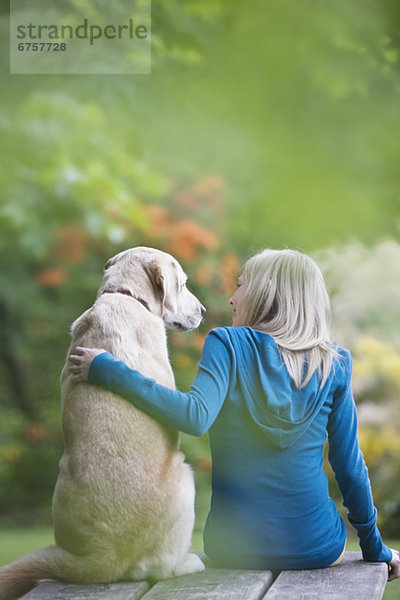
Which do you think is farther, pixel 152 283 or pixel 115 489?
pixel 152 283

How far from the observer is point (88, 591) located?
4.55ft

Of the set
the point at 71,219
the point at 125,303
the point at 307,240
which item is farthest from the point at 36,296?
the point at 125,303

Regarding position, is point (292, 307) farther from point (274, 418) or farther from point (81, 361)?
point (81, 361)

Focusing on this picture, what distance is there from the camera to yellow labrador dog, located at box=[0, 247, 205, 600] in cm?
141

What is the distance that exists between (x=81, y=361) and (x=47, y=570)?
1.30 ft

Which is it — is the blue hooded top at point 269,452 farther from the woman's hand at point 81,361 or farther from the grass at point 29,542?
the grass at point 29,542

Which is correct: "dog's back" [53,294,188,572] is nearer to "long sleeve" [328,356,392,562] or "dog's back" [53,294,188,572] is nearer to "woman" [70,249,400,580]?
"woman" [70,249,400,580]

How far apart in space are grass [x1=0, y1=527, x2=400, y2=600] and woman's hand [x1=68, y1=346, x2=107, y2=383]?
1.62m

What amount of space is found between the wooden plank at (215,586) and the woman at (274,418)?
5cm

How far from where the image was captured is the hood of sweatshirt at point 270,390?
1.46m

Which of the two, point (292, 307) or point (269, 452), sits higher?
point (292, 307)

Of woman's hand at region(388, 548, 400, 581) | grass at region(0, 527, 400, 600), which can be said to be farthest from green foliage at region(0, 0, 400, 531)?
woman's hand at region(388, 548, 400, 581)

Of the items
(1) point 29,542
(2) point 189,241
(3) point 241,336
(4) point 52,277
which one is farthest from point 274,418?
(4) point 52,277

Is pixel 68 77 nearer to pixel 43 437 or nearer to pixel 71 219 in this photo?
pixel 71 219
